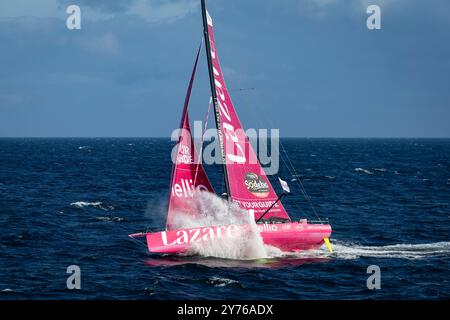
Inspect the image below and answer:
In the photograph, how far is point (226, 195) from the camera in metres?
25.4

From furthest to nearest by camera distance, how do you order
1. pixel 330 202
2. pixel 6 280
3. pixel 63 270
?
pixel 330 202 < pixel 63 270 < pixel 6 280

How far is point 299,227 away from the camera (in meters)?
25.0

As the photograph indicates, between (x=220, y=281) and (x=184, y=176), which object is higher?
(x=184, y=176)

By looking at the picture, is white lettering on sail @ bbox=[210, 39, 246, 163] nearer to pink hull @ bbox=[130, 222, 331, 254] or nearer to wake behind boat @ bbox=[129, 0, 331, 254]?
wake behind boat @ bbox=[129, 0, 331, 254]

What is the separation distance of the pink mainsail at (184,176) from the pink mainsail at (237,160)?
1.22 m

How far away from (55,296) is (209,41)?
11802 mm

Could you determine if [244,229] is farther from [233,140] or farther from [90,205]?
[90,205]

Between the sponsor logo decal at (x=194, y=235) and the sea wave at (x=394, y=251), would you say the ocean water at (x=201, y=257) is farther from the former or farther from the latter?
the sponsor logo decal at (x=194, y=235)

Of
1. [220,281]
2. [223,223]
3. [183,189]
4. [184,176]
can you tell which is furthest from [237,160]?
[220,281]

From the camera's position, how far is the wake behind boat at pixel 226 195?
949 inches

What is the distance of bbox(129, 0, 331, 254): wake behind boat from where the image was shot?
24094mm

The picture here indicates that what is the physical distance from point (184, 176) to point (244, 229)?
3.48 meters
